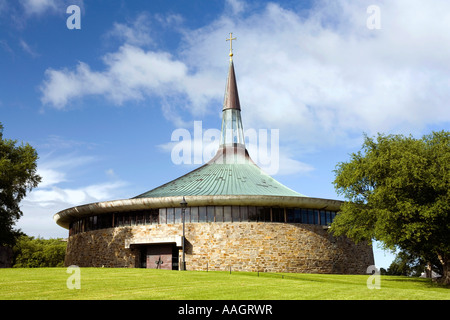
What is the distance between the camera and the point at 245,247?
1433 inches

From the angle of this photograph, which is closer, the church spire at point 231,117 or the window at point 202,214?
the window at point 202,214

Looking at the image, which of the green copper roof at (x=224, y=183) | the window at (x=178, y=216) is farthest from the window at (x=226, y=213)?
the window at (x=178, y=216)

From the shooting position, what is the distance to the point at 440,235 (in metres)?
26.7

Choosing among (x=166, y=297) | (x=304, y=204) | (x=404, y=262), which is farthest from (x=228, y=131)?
(x=166, y=297)

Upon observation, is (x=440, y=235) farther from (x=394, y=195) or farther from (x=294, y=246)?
(x=294, y=246)

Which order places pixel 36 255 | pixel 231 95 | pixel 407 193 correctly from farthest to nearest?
pixel 36 255
pixel 231 95
pixel 407 193

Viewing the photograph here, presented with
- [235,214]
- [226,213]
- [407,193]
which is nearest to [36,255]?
[226,213]

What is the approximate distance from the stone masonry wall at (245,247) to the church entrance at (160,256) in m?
0.88

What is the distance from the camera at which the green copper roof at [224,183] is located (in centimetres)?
4075

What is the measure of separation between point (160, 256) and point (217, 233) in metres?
5.31

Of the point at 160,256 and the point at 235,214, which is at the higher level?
the point at 235,214

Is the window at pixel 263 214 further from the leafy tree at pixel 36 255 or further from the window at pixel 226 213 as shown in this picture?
the leafy tree at pixel 36 255

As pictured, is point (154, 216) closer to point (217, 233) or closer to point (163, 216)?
point (163, 216)

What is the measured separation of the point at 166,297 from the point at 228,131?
43038 millimetres
